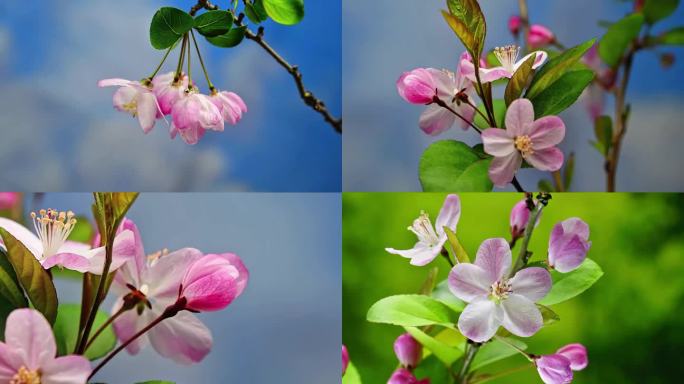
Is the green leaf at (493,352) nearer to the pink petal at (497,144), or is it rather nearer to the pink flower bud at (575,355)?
the pink flower bud at (575,355)

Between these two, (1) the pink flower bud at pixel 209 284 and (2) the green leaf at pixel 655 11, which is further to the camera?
(2) the green leaf at pixel 655 11

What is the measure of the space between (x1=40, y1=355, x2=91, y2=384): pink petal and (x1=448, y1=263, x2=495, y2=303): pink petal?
449 millimetres

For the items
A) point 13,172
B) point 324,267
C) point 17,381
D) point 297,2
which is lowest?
point 17,381

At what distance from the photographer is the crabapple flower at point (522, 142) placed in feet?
2.93

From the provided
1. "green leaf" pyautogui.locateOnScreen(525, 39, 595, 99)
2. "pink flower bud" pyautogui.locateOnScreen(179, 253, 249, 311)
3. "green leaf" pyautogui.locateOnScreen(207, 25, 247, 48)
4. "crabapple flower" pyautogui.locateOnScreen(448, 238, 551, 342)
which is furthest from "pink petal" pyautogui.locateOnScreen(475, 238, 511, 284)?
"green leaf" pyautogui.locateOnScreen(207, 25, 247, 48)

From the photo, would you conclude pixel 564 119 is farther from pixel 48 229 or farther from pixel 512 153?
pixel 48 229

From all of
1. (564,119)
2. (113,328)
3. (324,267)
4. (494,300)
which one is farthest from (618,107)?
(113,328)

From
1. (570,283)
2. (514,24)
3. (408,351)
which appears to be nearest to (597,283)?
(570,283)

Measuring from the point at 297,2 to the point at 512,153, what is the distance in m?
0.36

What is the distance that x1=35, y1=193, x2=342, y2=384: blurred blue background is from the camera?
956 millimetres

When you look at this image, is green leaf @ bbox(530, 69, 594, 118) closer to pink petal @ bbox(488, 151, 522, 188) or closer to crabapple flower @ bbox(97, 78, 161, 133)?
pink petal @ bbox(488, 151, 522, 188)

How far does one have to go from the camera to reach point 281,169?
975 millimetres

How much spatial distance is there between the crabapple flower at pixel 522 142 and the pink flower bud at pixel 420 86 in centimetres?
9

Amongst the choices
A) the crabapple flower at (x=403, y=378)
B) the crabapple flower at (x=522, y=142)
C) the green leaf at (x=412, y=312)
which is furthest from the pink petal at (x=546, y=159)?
the crabapple flower at (x=403, y=378)
